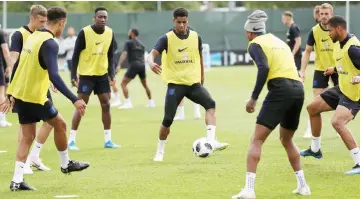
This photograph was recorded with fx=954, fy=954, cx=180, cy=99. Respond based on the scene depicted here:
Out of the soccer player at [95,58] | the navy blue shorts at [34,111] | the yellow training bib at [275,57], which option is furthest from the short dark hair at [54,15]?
the soccer player at [95,58]

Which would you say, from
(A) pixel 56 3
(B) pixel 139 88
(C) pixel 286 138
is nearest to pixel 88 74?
(C) pixel 286 138

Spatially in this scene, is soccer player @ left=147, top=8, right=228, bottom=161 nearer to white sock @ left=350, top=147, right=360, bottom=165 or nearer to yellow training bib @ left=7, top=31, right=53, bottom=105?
white sock @ left=350, top=147, right=360, bottom=165

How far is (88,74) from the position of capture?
1641cm

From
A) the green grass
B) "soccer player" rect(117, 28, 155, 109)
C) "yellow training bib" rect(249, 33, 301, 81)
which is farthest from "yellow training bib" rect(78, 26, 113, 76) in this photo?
"soccer player" rect(117, 28, 155, 109)

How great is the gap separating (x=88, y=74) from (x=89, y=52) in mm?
379

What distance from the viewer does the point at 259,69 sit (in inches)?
424

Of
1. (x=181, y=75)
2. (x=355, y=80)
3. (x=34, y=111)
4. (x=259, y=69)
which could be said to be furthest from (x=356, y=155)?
(x=34, y=111)

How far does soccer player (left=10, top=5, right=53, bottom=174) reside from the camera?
42.2ft

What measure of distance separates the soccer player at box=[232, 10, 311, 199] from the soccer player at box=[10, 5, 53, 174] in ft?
10.4

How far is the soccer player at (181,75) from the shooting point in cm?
1473

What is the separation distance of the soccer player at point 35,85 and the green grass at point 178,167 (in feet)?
1.99

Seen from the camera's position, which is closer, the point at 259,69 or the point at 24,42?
the point at 259,69

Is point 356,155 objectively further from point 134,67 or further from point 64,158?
point 134,67

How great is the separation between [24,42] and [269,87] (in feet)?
14.8
